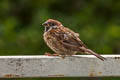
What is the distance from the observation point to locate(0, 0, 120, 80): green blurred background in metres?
8.16

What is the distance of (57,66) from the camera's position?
4.49 metres

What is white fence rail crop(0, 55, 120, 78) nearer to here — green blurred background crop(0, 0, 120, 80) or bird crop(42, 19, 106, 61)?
bird crop(42, 19, 106, 61)

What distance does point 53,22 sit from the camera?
595 cm

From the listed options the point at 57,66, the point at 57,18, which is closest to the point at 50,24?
the point at 57,66

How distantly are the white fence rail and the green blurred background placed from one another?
10.3ft

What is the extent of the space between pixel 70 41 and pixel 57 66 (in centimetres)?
128

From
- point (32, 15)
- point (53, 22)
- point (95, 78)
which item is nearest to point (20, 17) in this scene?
point (32, 15)

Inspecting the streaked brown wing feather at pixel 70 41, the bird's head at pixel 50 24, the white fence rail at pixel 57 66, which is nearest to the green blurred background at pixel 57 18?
the bird's head at pixel 50 24

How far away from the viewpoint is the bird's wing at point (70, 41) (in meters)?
5.62

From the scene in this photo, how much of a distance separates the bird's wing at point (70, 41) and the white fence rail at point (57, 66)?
0.97 m

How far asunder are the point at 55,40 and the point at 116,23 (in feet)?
11.4

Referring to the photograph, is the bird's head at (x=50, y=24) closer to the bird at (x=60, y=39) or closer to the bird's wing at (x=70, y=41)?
the bird at (x=60, y=39)

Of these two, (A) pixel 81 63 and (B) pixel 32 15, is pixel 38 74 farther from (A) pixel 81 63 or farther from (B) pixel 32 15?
(B) pixel 32 15

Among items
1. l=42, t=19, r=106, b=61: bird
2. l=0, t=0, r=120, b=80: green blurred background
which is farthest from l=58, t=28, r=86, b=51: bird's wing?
l=0, t=0, r=120, b=80: green blurred background
